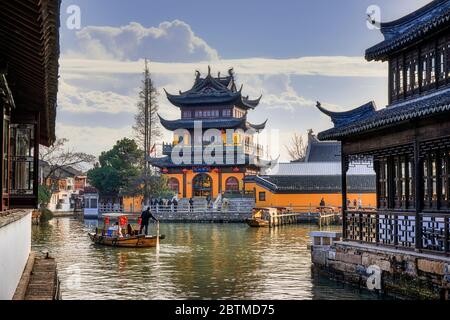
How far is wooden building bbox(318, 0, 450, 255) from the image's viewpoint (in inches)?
570

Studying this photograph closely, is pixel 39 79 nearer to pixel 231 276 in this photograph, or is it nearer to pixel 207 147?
pixel 231 276

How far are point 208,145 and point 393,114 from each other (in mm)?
48051

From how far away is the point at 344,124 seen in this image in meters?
19.0

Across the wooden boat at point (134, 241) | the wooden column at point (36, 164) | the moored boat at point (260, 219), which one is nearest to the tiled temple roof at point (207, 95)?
the moored boat at point (260, 219)

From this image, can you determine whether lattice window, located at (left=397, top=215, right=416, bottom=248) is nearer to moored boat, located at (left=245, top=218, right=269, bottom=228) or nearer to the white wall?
the white wall

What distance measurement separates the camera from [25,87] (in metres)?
12.0

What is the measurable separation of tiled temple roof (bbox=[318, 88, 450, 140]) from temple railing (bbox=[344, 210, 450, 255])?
182 cm

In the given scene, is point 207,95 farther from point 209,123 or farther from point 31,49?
point 31,49

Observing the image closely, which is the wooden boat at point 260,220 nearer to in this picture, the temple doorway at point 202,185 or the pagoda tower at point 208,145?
the pagoda tower at point 208,145

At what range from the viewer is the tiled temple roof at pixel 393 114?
13716mm

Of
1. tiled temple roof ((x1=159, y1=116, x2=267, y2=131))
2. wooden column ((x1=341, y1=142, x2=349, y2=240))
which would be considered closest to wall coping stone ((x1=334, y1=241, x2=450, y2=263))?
wooden column ((x1=341, y1=142, x2=349, y2=240))

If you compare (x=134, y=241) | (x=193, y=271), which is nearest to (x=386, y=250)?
(x=193, y=271)

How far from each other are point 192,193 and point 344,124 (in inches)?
1742
